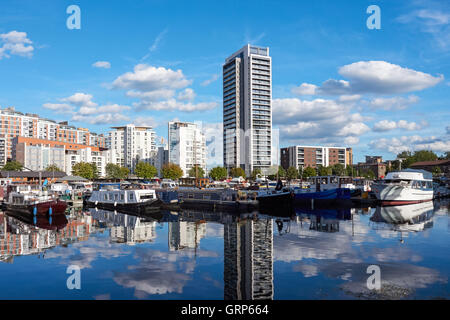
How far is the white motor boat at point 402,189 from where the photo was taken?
2411 inches

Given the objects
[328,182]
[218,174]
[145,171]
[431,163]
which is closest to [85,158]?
[145,171]

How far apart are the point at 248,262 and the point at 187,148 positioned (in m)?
165

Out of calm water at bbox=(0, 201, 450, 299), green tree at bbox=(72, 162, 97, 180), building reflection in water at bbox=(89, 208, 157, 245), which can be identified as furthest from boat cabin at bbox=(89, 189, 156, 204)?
green tree at bbox=(72, 162, 97, 180)

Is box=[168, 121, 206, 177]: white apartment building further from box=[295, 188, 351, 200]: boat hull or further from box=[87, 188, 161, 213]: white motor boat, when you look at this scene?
box=[295, 188, 351, 200]: boat hull

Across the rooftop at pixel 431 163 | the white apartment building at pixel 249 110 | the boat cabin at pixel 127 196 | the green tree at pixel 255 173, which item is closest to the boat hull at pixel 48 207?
the boat cabin at pixel 127 196

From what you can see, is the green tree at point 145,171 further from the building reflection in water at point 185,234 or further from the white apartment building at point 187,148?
the building reflection in water at point 185,234

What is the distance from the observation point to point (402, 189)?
200 feet

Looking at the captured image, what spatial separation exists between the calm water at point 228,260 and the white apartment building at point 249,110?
473ft

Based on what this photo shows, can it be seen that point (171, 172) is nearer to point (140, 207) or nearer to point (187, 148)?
point (187, 148)

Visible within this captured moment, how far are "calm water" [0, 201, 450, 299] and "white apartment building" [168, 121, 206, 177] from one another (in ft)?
467

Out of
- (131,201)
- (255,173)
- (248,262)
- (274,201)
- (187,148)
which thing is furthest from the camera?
(187,148)

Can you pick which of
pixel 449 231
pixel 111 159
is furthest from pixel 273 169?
pixel 449 231

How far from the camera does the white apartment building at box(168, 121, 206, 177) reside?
182 m

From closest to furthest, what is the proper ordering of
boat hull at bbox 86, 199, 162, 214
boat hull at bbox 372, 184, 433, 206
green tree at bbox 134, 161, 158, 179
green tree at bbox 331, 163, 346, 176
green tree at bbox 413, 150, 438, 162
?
1. boat hull at bbox 86, 199, 162, 214
2. boat hull at bbox 372, 184, 433, 206
3. green tree at bbox 134, 161, 158, 179
4. green tree at bbox 331, 163, 346, 176
5. green tree at bbox 413, 150, 438, 162
